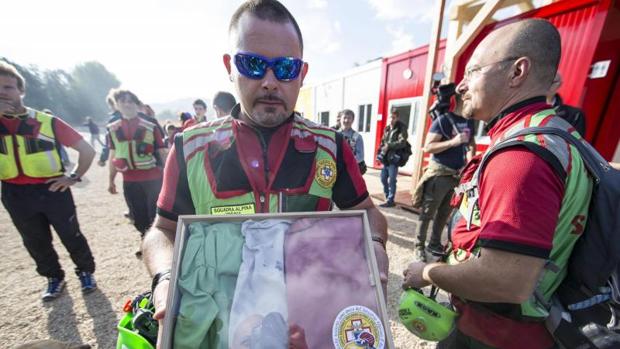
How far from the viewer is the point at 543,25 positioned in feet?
4.24

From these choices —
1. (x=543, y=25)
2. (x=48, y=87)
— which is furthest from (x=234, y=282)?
(x=48, y=87)

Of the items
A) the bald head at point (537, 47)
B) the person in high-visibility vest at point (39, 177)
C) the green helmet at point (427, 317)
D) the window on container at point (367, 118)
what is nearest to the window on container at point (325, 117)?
the window on container at point (367, 118)

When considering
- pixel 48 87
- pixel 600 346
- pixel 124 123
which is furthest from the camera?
pixel 48 87

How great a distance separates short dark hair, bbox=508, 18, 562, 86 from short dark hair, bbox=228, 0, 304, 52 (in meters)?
1.24

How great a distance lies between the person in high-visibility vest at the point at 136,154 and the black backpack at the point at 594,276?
4.45 meters

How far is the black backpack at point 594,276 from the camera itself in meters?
1.04

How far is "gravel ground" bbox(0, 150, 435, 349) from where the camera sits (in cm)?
250

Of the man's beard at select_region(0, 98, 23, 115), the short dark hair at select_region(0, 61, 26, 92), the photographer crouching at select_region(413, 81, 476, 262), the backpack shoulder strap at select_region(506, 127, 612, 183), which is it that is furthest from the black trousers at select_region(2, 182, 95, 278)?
the photographer crouching at select_region(413, 81, 476, 262)

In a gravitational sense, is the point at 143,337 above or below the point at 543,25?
below

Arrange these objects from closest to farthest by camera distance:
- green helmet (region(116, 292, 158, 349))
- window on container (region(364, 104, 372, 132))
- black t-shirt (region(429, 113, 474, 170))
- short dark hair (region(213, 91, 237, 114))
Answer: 1. green helmet (region(116, 292, 158, 349))
2. black t-shirt (region(429, 113, 474, 170))
3. short dark hair (region(213, 91, 237, 114))
4. window on container (region(364, 104, 372, 132))

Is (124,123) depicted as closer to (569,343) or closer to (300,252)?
(300,252)

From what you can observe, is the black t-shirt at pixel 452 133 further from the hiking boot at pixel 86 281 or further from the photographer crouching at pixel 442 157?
the hiking boot at pixel 86 281

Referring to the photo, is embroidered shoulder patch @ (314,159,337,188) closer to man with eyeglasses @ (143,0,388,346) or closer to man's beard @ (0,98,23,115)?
man with eyeglasses @ (143,0,388,346)

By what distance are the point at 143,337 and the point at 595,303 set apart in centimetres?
214
